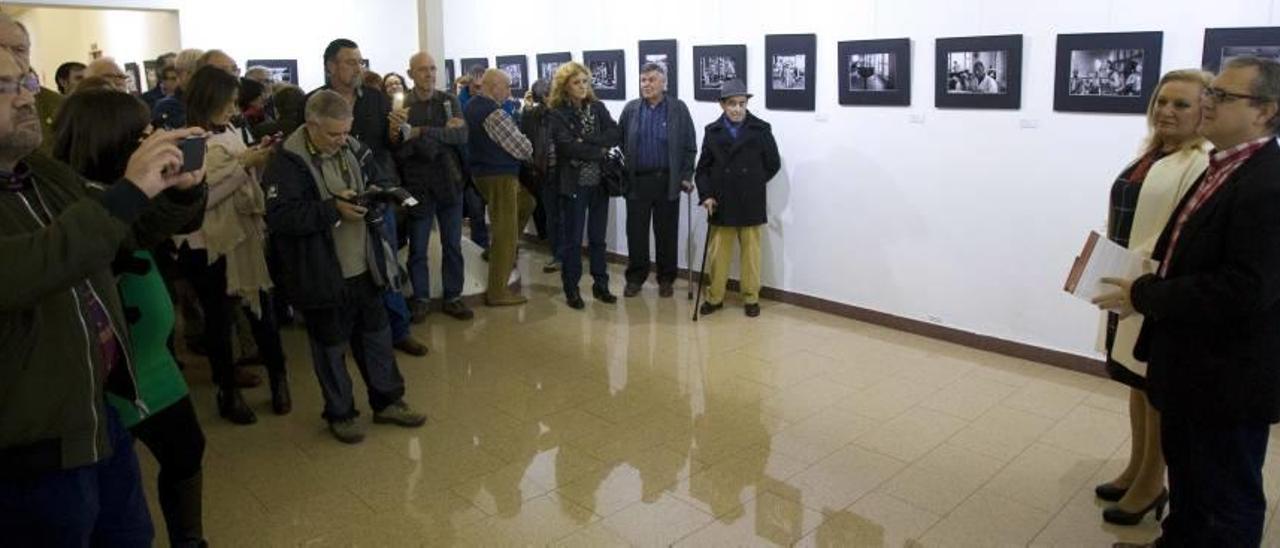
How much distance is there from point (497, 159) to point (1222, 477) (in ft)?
15.6

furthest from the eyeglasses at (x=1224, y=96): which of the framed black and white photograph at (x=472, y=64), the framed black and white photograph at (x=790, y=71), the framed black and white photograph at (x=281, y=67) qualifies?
the framed black and white photograph at (x=281, y=67)

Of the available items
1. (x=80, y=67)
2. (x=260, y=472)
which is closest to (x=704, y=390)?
(x=260, y=472)

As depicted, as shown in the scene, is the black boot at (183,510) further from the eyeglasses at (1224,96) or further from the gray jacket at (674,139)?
the gray jacket at (674,139)

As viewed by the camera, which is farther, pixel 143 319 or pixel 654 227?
pixel 654 227

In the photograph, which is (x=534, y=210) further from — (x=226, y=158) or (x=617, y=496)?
(x=617, y=496)

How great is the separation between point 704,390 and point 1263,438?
105 inches

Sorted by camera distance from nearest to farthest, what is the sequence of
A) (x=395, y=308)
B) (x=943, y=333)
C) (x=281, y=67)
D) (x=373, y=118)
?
(x=395, y=308) < (x=373, y=118) < (x=943, y=333) < (x=281, y=67)

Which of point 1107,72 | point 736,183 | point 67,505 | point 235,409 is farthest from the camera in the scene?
point 736,183

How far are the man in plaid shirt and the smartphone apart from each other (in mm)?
4041

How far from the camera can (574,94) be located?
6191 millimetres

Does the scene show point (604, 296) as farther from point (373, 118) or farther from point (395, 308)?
point (373, 118)

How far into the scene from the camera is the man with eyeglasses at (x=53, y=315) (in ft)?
5.22

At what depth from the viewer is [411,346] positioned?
537cm

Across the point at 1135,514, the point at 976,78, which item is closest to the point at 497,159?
the point at 976,78
